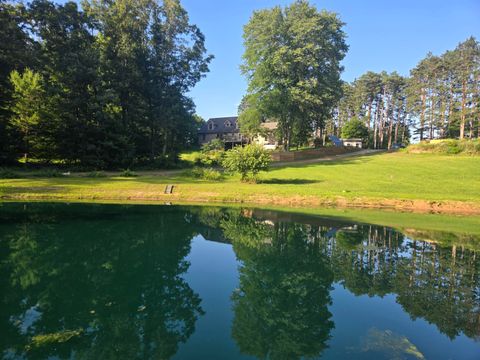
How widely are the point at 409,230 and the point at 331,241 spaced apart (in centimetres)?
490

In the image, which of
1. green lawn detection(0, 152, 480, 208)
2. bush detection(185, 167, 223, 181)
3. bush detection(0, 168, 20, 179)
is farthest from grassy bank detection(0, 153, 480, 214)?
bush detection(0, 168, 20, 179)

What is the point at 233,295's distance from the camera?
7.55m

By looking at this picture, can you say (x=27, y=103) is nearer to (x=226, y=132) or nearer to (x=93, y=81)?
(x=93, y=81)

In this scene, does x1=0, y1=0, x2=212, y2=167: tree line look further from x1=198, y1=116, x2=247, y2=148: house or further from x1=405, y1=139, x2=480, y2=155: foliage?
x1=405, y1=139, x2=480, y2=155: foliage

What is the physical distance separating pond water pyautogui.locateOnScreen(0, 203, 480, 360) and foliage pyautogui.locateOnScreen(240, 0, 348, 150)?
105 feet

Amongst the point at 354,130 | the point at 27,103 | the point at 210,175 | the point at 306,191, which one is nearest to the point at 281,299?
the point at 306,191

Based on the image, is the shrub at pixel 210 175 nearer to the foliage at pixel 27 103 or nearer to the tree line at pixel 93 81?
the tree line at pixel 93 81

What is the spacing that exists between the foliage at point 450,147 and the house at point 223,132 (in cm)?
3606

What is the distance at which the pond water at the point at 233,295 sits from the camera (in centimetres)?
534

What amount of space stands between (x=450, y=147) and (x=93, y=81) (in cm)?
4902

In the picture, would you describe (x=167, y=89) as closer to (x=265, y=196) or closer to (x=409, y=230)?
(x=265, y=196)

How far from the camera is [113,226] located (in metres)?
14.1

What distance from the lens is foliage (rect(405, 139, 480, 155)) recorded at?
44.5 metres

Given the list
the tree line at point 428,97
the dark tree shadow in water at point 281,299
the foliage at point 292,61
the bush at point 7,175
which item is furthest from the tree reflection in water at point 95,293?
the tree line at point 428,97
